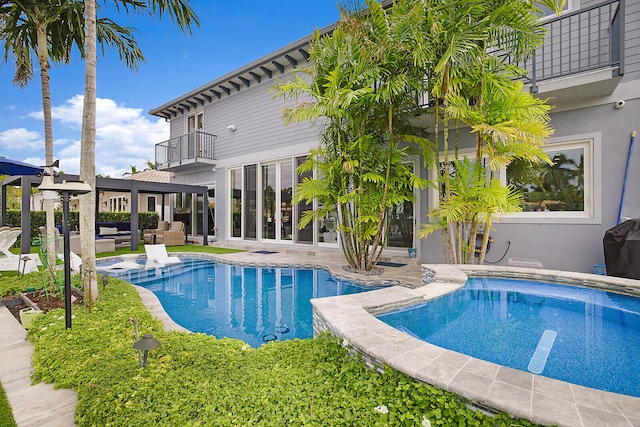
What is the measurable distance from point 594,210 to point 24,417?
8.78 metres

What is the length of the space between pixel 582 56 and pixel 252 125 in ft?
33.8

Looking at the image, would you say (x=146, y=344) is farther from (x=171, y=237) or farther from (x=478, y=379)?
(x=171, y=237)

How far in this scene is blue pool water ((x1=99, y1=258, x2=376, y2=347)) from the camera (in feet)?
15.0

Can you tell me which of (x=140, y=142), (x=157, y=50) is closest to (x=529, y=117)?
(x=157, y=50)

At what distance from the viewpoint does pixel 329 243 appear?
10.5m

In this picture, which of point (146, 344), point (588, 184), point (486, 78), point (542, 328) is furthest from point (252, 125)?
point (542, 328)

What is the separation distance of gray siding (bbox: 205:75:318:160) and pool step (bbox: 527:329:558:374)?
8532mm

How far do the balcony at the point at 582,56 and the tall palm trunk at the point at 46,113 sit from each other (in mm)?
9006

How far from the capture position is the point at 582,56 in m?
6.46

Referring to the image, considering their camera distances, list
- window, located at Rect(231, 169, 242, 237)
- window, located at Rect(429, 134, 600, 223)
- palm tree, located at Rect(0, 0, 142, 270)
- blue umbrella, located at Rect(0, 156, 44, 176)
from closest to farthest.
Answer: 1. palm tree, located at Rect(0, 0, 142, 270)
2. window, located at Rect(429, 134, 600, 223)
3. blue umbrella, located at Rect(0, 156, 44, 176)
4. window, located at Rect(231, 169, 242, 237)

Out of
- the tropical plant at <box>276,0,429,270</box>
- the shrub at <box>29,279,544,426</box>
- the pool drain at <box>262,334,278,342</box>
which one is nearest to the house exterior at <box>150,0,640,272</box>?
the tropical plant at <box>276,0,429,270</box>

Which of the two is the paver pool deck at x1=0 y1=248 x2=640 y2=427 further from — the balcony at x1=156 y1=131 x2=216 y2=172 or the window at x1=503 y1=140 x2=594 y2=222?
the balcony at x1=156 y1=131 x2=216 y2=172

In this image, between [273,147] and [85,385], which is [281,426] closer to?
[85,385]

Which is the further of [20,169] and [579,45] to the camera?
[20,169]
